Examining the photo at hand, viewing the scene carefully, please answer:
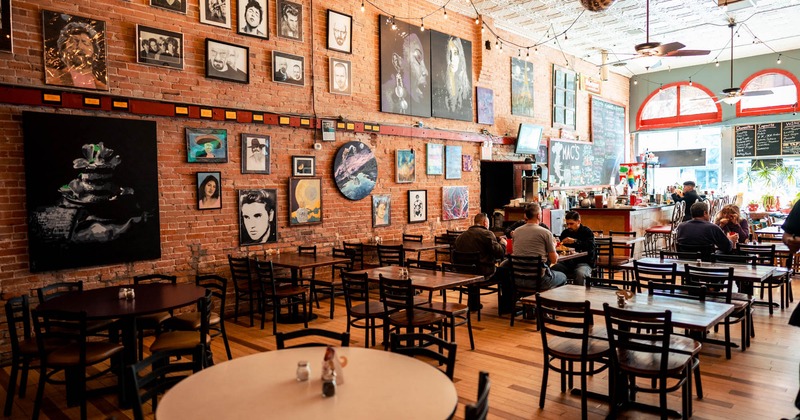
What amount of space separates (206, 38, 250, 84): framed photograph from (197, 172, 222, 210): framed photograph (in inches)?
51.3

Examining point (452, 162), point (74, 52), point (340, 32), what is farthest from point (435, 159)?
point (74, 52)

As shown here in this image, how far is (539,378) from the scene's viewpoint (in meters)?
4.64

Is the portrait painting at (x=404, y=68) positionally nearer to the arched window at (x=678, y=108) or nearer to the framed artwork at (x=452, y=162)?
the framed artwork at (x=452, y=162)

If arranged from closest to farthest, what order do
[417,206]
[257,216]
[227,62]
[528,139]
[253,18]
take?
1. [227,62]
2. [253,18]
3. [257,216]
4. [417,206]
5. [528,139]

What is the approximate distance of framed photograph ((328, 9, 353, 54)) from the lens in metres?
8.24

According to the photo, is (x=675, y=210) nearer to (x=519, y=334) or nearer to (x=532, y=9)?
(x=532, y=9)

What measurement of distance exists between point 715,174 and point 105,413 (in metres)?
17.1

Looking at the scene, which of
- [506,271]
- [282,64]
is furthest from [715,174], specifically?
[282,64]

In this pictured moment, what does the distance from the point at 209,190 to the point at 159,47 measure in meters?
1.85

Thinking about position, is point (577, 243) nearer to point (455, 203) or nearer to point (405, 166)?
point (405, 166)

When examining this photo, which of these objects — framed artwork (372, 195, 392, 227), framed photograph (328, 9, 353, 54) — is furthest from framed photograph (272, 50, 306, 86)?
framed artwork (372, 195, 392, 227)

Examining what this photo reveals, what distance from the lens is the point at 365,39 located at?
8.83m

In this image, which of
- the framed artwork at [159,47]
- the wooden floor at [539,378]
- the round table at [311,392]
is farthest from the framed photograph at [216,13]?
the round table at [311,392]

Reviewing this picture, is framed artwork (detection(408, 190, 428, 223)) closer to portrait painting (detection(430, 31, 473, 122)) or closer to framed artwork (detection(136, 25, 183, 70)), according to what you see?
portrait painting (detection(430, 31, 473, 122))
